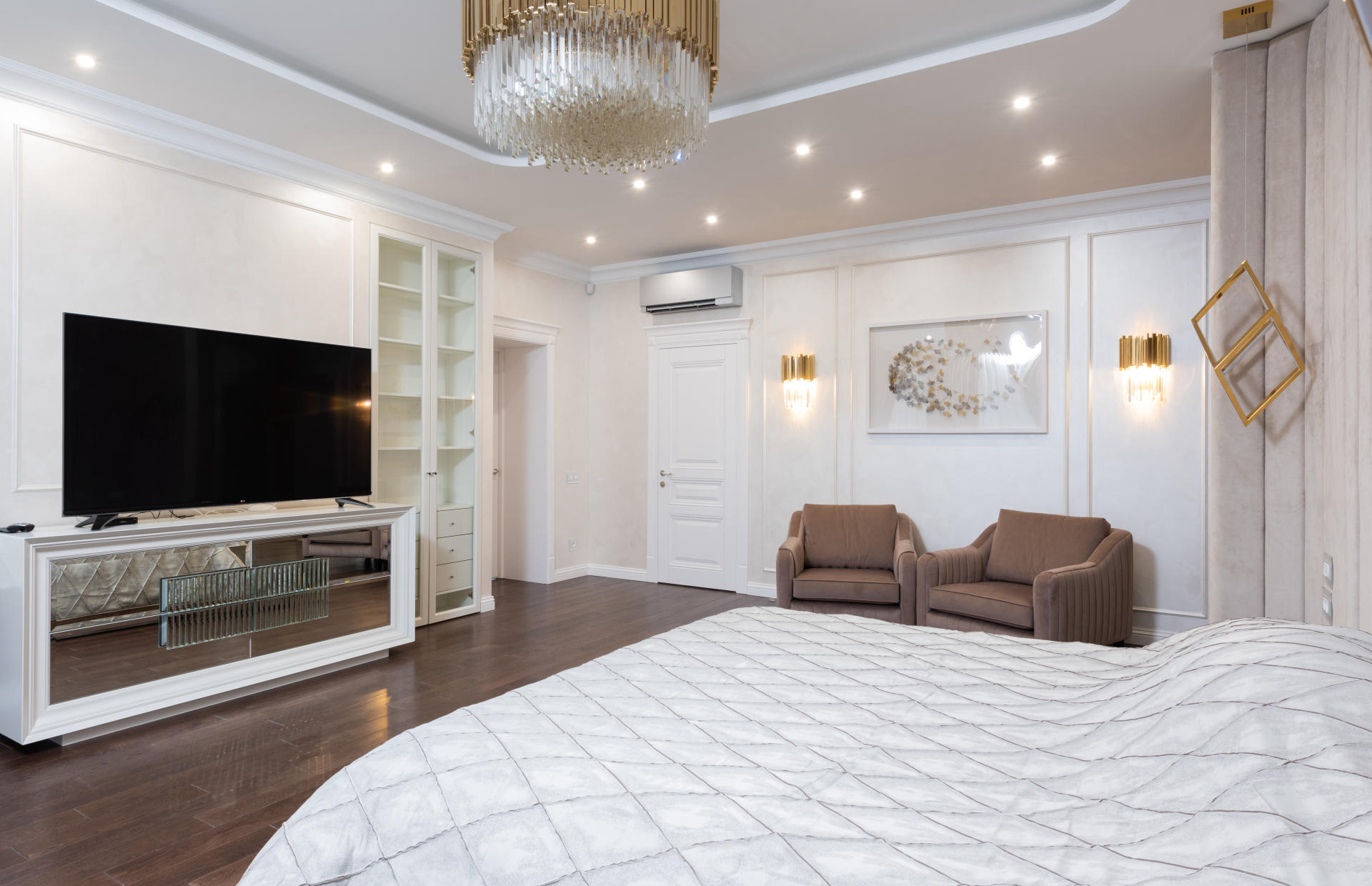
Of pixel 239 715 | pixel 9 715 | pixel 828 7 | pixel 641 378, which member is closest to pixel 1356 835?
pixel 828 7

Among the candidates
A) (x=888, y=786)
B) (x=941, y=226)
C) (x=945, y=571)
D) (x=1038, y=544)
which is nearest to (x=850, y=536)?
(x=945, y=571)

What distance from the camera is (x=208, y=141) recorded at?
381 centimetres

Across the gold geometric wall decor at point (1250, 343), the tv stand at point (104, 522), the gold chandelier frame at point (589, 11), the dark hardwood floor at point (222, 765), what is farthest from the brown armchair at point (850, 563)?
the tv stand at point (104, 522)

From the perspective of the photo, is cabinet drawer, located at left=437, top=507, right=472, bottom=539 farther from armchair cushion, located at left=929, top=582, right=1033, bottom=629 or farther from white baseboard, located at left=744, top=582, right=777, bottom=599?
armchair cushion, located at left=929, top=582, right=1033, bottom=629

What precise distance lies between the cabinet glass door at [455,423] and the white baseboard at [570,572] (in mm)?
1283

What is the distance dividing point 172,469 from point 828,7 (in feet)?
11.7

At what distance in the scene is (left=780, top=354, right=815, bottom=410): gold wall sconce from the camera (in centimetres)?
576

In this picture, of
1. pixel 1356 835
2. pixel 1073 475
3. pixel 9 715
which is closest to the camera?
pixel 1356 835

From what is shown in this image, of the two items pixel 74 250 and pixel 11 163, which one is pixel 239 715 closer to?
pixel 74 250

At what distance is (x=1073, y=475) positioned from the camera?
4.82 metres

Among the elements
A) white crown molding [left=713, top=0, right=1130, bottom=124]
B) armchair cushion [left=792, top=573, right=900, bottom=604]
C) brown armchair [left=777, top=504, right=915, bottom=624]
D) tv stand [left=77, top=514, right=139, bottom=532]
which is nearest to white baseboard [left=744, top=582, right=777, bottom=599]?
brown armchair [left=777, top=504, right=915, bottom=624]

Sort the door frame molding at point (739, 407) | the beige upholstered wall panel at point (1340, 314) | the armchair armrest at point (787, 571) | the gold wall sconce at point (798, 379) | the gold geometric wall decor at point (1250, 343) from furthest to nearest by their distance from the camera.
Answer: the door frame molding at point (739, 407)
the gold wall sconce at point (798, 379)
the armchair armrest at point (787, 571)
the gold geometric wall decor at point (1250, 343)
the beige upholstered wall panel at point (1340, 314)

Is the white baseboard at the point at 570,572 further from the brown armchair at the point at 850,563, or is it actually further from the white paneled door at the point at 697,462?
the brown armchair at the point at 850,563

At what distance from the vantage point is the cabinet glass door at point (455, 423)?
511cm
